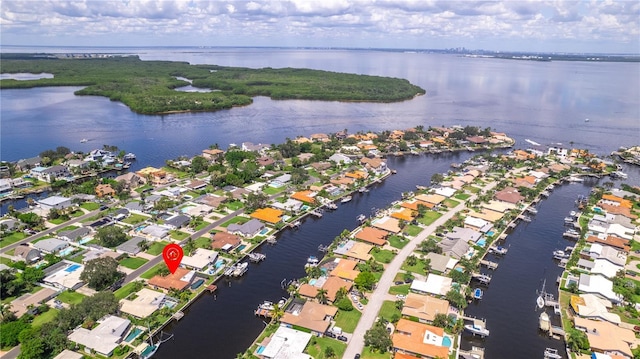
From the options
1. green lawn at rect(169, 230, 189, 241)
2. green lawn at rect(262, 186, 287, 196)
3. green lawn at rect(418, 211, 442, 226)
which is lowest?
green lawn at rect(169, 230, 189, 241)

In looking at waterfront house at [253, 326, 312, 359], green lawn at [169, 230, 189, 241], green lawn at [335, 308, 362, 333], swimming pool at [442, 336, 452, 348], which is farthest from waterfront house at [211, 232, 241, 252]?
swimming pool at [442, 336, 452, 348]

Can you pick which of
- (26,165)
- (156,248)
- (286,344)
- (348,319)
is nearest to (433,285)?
(348,319)

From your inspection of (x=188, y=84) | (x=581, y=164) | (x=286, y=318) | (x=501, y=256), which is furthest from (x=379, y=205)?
Result: (x=188, y=84)

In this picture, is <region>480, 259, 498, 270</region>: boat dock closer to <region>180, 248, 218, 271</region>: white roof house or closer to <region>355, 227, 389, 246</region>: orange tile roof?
<region>355, 227, 389, 246</region>: orange tile roof

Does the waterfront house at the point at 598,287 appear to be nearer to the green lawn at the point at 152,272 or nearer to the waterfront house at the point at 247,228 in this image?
the waterfront house at the point at 247,228

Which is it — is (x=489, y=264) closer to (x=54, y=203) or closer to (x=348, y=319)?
(x=348, y=319)

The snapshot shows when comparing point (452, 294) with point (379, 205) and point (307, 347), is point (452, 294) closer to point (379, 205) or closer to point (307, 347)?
point (307, 347)
